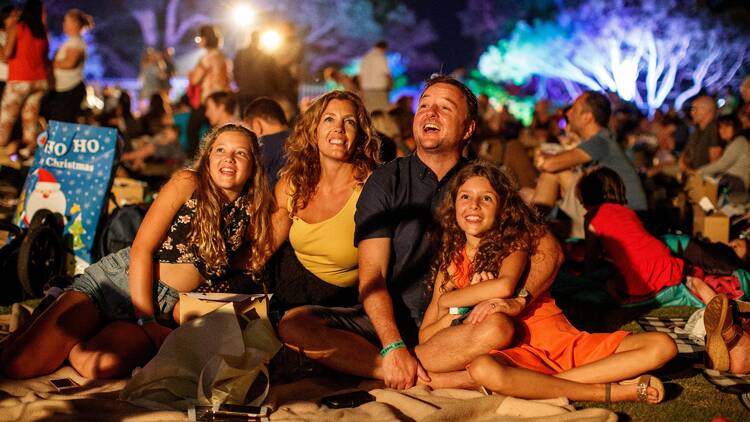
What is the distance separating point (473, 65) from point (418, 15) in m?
4.47

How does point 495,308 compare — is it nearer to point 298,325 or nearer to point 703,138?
point 298,325

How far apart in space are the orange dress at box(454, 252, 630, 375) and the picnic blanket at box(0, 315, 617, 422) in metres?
0.27

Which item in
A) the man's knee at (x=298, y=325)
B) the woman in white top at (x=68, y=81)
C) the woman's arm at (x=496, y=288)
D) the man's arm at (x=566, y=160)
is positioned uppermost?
the woman in white top at (x=68, y=81)

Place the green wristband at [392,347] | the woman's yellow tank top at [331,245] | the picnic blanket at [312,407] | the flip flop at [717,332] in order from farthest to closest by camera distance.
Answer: the woman's yellow tank top at [331,245] < the flip flop at [717,332] < the green wristband at [392,347] < the picnic blanket at [312,407]

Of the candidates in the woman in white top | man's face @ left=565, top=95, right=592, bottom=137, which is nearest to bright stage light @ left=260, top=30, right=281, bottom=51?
the woman in white top

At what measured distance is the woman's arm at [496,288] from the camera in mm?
4199

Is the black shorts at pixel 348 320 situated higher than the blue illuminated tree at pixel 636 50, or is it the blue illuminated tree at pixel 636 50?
the blue illuminated tree at pixel 636 50

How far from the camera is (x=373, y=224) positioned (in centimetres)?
450

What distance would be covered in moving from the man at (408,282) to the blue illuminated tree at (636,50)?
3318 centimetres

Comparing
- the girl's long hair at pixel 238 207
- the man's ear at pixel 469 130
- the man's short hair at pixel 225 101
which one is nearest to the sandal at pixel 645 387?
the man's ear at pixel 469 130

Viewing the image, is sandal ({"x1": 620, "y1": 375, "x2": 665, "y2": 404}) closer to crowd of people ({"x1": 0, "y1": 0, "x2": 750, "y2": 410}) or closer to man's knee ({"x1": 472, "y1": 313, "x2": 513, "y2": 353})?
crowd of people ({"x1": 0, "y1": 0, "x2": 750, "y2": 410})

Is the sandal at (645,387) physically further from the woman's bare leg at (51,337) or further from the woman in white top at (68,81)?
the woman in white top at (68,81)

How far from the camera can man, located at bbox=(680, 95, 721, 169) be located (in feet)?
36.6

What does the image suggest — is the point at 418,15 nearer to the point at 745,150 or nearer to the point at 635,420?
the point at 745,150
